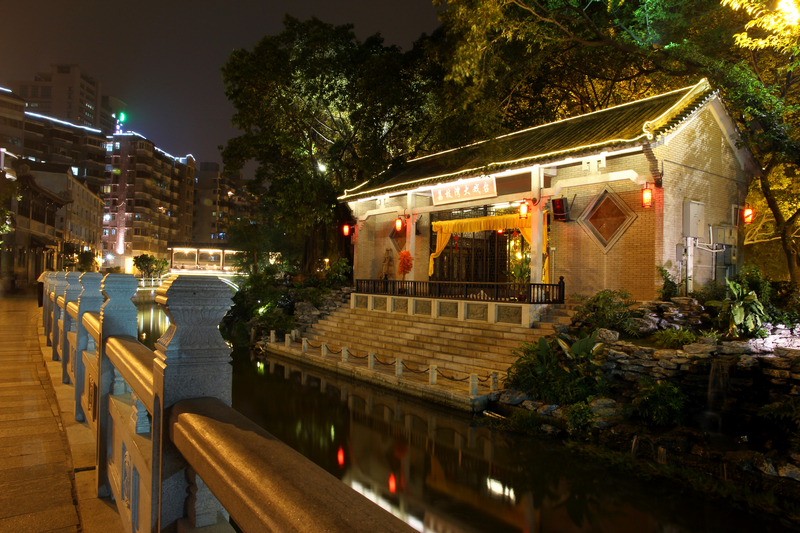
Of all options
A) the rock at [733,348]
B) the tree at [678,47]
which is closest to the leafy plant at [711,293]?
the rock at [733,348]

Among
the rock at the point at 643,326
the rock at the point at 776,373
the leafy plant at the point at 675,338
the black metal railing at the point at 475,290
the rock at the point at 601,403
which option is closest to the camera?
the rock at the point at 776,373

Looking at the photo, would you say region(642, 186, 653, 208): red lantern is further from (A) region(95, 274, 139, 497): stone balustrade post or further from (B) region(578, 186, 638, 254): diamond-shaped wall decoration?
(A) region(95, 274, 139, 497): stone balustrade post

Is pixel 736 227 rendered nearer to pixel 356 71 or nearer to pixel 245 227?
pixel 356 71

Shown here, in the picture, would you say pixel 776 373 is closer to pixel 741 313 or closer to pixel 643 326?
pixel 741 313

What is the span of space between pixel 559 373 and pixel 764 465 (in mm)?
3898

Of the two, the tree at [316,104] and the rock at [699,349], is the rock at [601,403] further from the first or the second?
the tree at [316,104]

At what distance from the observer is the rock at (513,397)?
1045cm

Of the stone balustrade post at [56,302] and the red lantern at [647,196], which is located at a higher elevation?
the red lantern at [647,196]

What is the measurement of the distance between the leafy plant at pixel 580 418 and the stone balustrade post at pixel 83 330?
7.81 metres

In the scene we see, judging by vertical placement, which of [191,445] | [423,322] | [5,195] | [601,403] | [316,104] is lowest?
[601,403]

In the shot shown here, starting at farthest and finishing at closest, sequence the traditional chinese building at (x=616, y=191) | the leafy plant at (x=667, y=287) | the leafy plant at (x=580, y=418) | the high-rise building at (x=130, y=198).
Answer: the high-rise building at (x=130, y=198) < the traditional chinese building at (x=616, y=191) < the leafy plant at (x=667, y=287) < the leafy plant at (x=580, y=418)

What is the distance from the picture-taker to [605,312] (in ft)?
38.8

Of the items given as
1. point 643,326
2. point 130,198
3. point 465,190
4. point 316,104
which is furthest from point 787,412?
point 130,198

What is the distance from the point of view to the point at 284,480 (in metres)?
1.29
